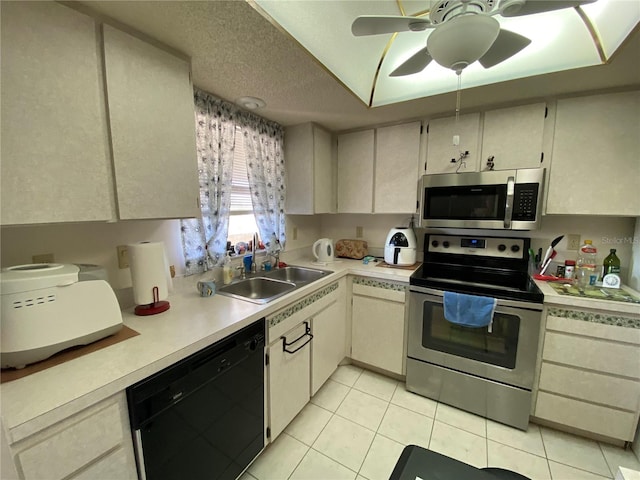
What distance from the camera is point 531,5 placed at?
85cm

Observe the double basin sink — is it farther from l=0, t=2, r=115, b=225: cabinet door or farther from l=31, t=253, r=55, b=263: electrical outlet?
l=0, t=2, r=115, b=225: cabinet door

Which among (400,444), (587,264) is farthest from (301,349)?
(587,264)

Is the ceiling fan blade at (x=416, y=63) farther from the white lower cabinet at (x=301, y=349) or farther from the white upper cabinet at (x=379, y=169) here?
the white lower cabinet at (x=301, y=349)

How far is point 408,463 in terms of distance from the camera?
73 cm

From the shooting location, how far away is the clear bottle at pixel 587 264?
1710 mm

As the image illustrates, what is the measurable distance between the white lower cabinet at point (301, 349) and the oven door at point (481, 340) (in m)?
0.59

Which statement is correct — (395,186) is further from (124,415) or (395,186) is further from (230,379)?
(124,415)

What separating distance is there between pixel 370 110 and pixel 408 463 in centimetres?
203

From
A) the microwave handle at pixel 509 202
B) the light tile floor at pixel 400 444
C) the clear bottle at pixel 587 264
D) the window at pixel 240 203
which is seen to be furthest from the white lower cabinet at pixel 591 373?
the window at pixel 240 203

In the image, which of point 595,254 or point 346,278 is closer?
point 595,254

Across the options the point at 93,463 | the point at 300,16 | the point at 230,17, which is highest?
the point at 300,16

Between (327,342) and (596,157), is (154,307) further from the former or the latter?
(596,157)

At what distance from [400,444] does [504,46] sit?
86.0 inches

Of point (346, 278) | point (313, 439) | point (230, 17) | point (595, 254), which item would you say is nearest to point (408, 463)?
point (313, 439)
